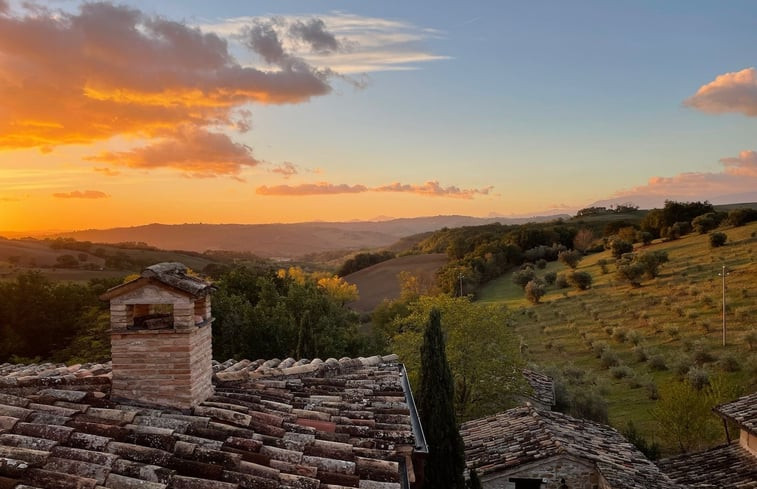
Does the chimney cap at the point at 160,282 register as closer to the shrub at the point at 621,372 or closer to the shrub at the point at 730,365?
the shrub at the point at 621,372

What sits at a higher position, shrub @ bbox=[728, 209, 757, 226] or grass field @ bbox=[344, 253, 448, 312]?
shrub @ bbox=[728, 209, 757, 226]

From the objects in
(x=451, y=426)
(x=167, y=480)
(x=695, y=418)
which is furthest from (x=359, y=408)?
(x=695, y=418)

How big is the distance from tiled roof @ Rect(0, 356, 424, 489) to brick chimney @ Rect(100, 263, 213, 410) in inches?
8.6

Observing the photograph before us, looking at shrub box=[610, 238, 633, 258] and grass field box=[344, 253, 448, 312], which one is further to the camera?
grass field box=[344, 253, 448, 312]

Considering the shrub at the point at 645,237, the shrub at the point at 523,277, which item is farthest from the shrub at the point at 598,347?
the shrub at the point at 645,237

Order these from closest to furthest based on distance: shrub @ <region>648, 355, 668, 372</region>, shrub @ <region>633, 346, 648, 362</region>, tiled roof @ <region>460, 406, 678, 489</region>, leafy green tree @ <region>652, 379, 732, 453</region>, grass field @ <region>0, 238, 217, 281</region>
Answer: tiled roof @ <region>460, 406, 678, 489</region> → leafy green tree @ <region>652, 379, 732, 453</region> → shrub @ <region>648, 355, 668, 372</region> → shrub @ <region>633, 346, 648, 362</region> → grass field @ <region>0, 238, 217, 281</region>

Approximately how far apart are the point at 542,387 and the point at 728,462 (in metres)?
10.7

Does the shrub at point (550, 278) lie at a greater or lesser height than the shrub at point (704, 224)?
lesser

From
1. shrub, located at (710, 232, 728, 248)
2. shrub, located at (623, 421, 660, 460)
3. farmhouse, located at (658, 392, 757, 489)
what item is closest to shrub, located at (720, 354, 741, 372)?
shrub, located at (623, 421, 660, 460)

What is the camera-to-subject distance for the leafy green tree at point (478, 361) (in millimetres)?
23609

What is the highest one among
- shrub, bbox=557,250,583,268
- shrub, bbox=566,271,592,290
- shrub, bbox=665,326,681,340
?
shrub, bbox=557,250,583,268

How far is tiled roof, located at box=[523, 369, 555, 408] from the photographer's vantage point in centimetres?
2423

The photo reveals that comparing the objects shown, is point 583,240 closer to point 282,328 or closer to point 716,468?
point 282,328

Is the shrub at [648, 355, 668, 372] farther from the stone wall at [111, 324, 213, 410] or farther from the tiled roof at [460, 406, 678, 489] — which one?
the stone wall at [111, 324, 213, 410]
